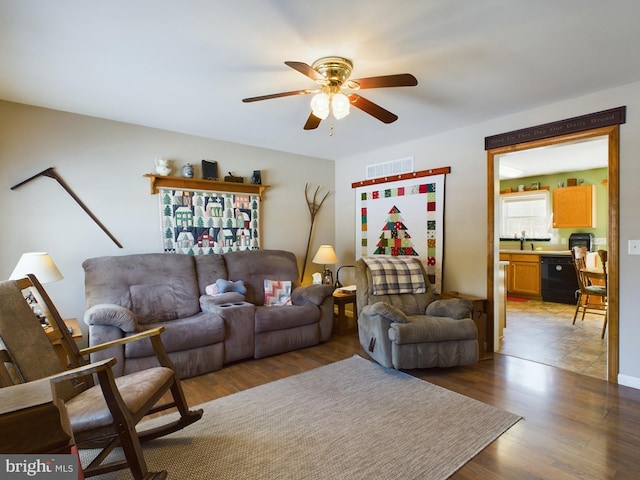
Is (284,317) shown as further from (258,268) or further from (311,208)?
(311,208)

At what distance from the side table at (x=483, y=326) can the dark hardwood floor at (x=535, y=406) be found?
113 mm

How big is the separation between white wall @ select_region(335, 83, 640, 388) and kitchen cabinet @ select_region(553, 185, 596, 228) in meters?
3.70

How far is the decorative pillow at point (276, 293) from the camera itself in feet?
12.5

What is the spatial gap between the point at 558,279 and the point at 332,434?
5.52 meters

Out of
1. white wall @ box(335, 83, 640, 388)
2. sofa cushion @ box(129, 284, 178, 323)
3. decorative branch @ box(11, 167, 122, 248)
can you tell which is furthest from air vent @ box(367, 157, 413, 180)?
decorative branch @ box(11, 167, 122, 248)

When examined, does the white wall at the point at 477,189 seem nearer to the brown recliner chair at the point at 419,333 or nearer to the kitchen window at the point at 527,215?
the brown recliner chair at the point at 419,333

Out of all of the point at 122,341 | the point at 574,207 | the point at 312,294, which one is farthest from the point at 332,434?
the point at 574,207

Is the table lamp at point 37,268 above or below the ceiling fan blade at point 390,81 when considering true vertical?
below

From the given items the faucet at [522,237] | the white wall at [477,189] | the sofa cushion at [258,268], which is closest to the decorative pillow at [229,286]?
the sofa cushion at [258,268]

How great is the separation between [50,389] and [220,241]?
3463 mm

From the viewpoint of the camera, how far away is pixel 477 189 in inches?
140

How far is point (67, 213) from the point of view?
313 centimetres

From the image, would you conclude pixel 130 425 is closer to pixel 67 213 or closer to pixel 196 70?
pixel 196 70

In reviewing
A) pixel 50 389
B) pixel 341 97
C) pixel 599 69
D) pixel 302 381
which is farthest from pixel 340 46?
pixel 302 381
